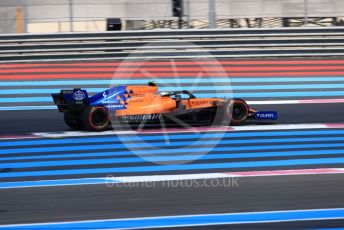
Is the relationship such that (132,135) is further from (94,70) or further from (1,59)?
(1,59)

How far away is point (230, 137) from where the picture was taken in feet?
35.3

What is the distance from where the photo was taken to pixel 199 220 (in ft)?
21.0

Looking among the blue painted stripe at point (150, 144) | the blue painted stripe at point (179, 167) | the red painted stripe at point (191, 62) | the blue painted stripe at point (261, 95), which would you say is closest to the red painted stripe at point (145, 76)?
the red painted stripe at point (191, 62)

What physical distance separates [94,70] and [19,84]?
186 centimetres

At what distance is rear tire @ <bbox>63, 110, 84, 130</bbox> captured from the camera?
1123 cm

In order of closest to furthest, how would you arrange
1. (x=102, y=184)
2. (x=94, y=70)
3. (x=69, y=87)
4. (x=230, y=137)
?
1. (x=102, y=184)
2. (x=230, y=137)
3. (x=69, y=87)
4. (x=94, y=70)

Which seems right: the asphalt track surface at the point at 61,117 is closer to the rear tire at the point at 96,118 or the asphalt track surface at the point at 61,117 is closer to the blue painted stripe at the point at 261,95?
the rear tire at the point at 96,118

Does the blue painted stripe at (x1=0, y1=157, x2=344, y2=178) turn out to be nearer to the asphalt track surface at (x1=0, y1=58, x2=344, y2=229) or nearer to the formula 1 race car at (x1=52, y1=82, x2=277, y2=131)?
the asphalt track surface at (x1=0, y1=58, x2=344, y2=229)

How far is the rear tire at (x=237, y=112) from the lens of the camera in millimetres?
11367

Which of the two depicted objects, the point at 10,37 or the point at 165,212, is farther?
the point at 10,37

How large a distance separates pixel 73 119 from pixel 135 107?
1.07 meters

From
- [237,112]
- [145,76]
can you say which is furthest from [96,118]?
[145,76]

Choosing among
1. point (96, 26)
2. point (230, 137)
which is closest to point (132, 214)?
point (230, 137)

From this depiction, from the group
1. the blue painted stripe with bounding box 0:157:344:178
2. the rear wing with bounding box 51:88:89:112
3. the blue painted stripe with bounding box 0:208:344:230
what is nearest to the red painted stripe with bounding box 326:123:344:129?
the blue painted stripe with bounding box 0:157:344:178
